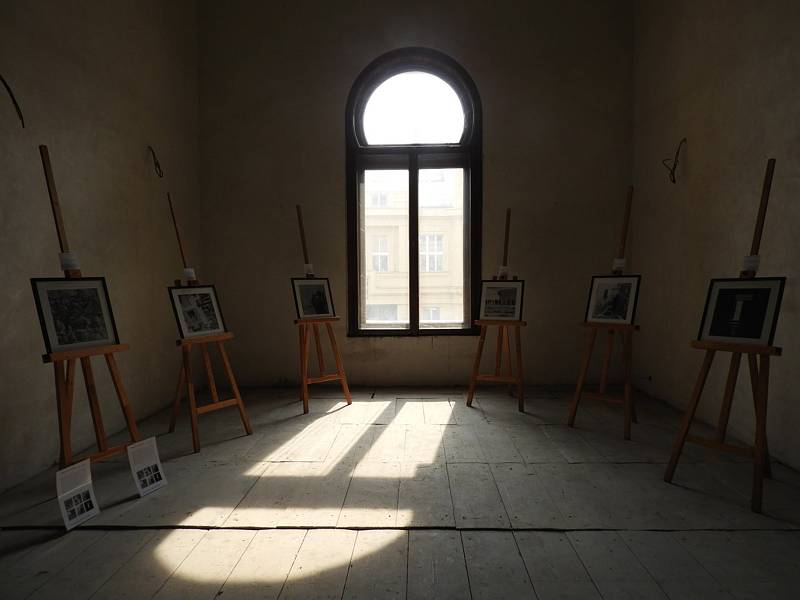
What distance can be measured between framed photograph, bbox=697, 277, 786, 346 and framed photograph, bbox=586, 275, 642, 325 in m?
0.74

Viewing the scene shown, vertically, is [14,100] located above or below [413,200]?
above

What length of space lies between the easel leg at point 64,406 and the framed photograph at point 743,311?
123 inches

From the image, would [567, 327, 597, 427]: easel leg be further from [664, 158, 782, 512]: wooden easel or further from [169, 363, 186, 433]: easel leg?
[169, 363, 186, 433]: easel leg

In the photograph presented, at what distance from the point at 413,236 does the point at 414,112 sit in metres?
1.16

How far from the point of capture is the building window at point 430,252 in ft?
14.7

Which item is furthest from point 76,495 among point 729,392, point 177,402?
point 729,392

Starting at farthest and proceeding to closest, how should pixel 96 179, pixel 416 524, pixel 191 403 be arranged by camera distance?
pixel 96 179 < pixel 191 403 < pixel 416 524

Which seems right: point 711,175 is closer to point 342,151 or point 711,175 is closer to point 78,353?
point 342,151

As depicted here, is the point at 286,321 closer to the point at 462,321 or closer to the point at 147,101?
the point at 462,321

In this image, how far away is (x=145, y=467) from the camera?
7.67 ft

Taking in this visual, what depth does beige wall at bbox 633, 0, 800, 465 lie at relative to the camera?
2617 millimetres

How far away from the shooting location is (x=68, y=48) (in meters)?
2.80

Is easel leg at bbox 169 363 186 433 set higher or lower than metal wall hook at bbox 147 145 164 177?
lower

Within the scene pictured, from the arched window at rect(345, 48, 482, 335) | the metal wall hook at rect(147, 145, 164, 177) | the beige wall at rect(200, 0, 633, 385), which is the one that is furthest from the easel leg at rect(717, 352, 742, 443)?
the metal wall hook at rect(147, 145, 164, 177)
